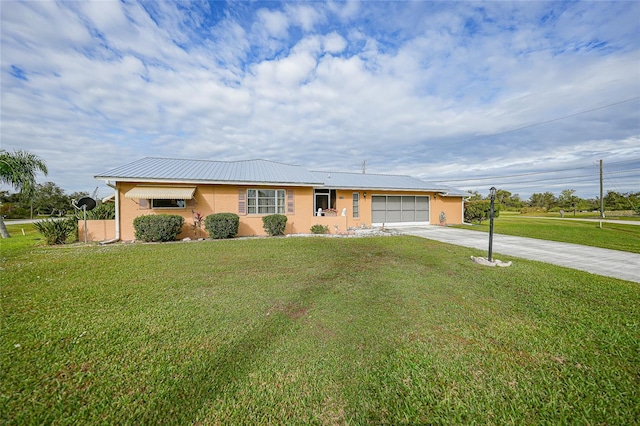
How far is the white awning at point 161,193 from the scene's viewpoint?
37.1ft

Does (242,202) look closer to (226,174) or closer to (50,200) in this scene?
(226,174)

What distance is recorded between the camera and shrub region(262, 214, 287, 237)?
13.3 metres

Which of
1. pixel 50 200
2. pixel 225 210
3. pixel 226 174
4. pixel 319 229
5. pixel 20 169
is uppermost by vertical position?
pixel 20 169

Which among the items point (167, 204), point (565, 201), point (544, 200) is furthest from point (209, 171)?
point (544, 200)

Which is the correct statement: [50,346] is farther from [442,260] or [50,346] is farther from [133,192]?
[133,192]

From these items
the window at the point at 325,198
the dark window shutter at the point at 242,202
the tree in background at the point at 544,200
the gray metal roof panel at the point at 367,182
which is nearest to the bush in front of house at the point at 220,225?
the dark window shutter at the point at 242,202

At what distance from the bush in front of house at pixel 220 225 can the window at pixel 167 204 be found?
1.66m

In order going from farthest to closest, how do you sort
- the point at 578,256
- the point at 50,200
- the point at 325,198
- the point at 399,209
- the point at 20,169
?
the point at 50,200 → the point at 325,198 → the point at 399,209 → the point at 20,169 → the point at 578,256

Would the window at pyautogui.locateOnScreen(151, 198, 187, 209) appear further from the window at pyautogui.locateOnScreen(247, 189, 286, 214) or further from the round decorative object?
the window at pyautogui.locateOnScreen(247, 189, 286, 214)

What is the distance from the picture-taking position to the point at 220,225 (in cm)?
1209

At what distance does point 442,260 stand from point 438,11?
10.7 meters

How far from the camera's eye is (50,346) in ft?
10.3

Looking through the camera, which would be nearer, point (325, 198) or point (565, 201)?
point (325, 198)

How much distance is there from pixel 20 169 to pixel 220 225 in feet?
47.7
